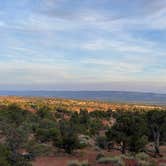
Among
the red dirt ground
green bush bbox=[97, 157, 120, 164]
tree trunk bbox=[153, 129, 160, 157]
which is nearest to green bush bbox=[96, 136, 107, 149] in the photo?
the red dirt ground

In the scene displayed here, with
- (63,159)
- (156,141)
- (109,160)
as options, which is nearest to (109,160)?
(109,160)

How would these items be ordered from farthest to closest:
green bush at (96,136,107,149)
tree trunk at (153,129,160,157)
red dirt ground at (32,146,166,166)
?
green bush at (96,136,107,149)
tree trunk at (153,129,160,157)
red dirt ground at (32,146,166,166)

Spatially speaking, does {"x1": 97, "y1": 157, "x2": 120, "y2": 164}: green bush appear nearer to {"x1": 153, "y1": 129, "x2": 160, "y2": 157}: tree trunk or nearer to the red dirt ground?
the red dirt ground

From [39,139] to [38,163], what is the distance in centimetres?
1099

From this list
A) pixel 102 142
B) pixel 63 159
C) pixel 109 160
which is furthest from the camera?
pixel 102 142

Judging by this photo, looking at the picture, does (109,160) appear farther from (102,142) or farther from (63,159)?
(102,142)

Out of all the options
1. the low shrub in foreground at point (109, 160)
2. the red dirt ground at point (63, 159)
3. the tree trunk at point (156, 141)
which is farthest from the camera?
the tree trunk at point (156, 141)

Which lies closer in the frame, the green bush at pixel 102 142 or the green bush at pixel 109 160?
the green bush at pixel 109 160

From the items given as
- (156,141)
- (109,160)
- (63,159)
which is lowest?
(63,159)

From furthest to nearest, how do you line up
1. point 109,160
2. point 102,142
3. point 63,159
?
point 102,142, point 63,159, point 109,160

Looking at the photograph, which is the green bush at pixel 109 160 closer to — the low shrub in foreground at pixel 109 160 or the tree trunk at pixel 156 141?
the low shrub in foreground at pixel 109 160

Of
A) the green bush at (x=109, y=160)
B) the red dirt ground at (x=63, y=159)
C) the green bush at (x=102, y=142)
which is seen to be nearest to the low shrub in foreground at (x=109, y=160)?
the green bush at (x=109, y=160)

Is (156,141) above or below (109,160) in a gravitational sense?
above

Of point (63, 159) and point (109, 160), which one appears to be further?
point (63, 159)
